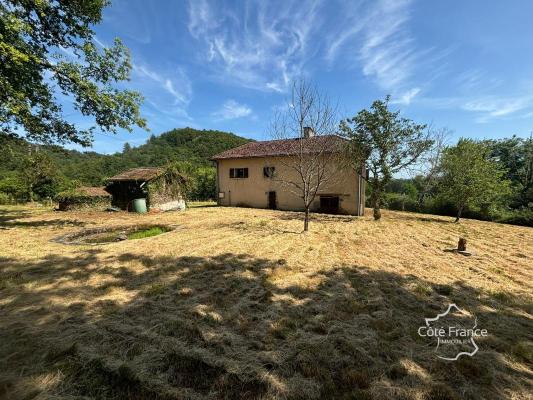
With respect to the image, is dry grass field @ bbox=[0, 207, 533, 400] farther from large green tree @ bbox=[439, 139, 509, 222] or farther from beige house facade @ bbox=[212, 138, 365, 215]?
beige house facade @ bbox=[212, 138, 365, 215]

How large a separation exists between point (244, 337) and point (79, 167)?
58269 millimetres

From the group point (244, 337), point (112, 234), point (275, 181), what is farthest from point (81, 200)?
point (244, 337)

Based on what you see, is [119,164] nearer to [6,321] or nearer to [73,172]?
[73,172]

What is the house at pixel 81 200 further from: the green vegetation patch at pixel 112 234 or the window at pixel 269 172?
the window at pixel 269 172

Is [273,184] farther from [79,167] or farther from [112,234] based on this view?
[79,167]

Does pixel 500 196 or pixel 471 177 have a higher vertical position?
pixel 471 177

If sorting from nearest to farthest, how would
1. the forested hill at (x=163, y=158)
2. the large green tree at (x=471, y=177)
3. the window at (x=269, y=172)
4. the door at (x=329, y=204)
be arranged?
the large green tree at (x=471, y=177)
the door at (x=329, y=204)
the window at (x=269, y=172)
the forested hill at (x=163, y=158)

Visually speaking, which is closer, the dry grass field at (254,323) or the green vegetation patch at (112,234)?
the dry grass field at (254,323)

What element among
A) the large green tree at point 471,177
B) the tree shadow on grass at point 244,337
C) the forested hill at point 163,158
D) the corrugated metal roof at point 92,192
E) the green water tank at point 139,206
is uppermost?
the forested hill at point 163,158

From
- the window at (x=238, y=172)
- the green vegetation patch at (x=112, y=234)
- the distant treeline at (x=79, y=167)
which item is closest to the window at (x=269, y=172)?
the window at (x=238, y=172)

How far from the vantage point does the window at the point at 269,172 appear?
1966 cm

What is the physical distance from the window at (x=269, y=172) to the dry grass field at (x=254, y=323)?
42.1 feet

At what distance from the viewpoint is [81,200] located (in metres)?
19.9

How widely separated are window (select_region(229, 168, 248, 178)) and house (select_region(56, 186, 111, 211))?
1114cm
